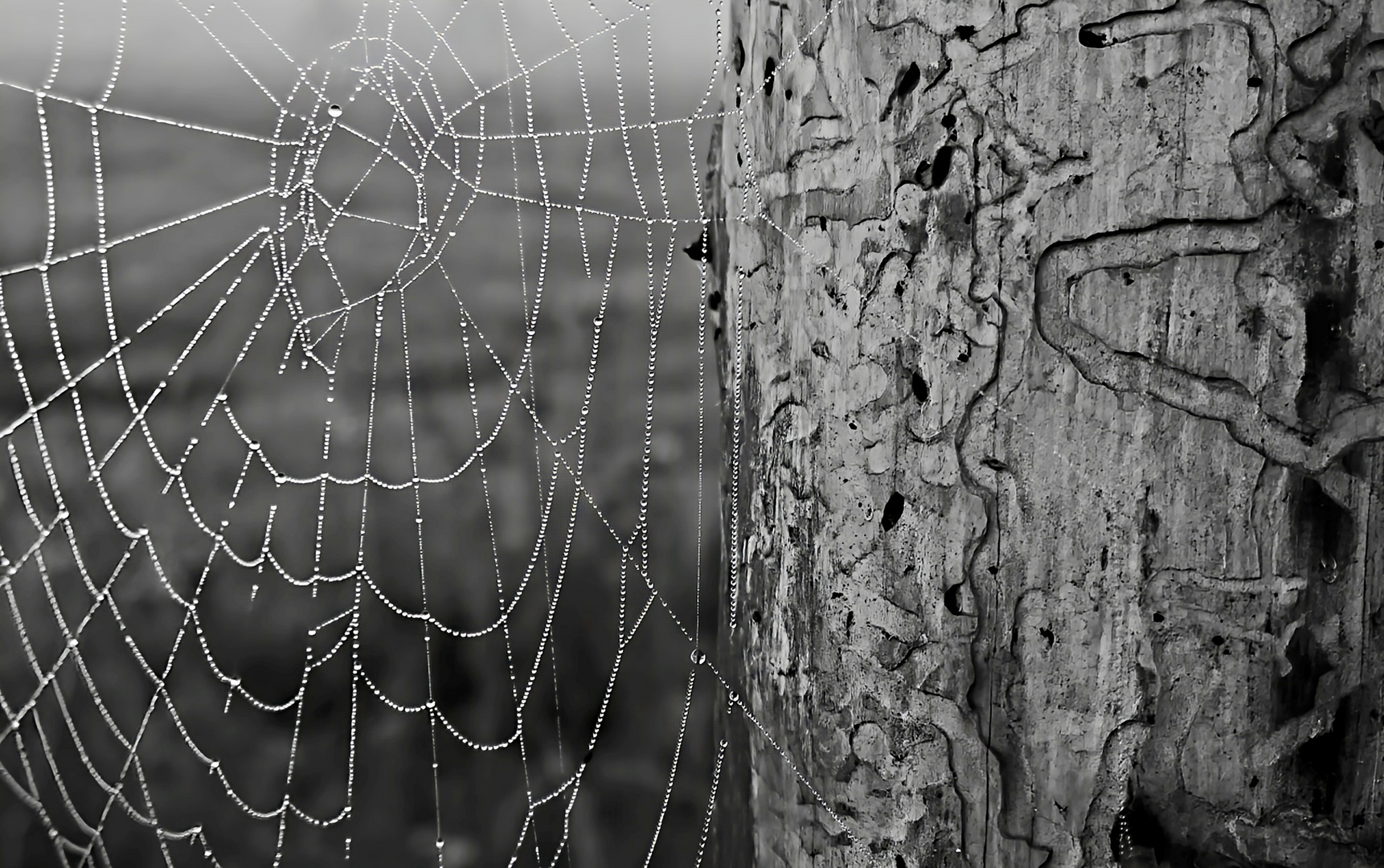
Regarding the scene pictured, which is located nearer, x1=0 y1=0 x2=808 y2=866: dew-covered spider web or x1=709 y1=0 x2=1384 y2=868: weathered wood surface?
x1=709 y1=0 x2=1384 y2=868: weathered wood surface

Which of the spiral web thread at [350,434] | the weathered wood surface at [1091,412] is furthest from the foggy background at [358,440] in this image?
the weathered wood surface at [1091,412]

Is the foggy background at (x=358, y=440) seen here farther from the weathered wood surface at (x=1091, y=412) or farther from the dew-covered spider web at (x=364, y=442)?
the weathered wood surface at (x=1091, y=412)

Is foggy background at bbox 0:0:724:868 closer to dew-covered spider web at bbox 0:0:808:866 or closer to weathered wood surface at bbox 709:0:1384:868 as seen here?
dew-covered spider web at bbox 0:0:808:866

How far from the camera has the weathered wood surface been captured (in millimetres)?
535

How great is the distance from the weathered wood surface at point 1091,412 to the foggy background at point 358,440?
0.86 feet

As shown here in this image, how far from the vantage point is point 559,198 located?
1.00 metres

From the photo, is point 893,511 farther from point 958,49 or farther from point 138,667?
point 138,667

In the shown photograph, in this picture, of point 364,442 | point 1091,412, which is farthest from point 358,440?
point 1091,412

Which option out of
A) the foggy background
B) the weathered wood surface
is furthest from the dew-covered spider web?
the weathered wood surface

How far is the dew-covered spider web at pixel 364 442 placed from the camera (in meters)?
0.77

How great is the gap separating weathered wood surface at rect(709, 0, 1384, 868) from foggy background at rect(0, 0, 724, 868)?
0.26m

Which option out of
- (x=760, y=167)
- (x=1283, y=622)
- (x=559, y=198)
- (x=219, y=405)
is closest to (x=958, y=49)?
(x=760, y=167)

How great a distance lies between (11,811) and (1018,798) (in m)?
0.85

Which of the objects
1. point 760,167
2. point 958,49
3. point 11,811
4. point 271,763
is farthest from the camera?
point 271,763
